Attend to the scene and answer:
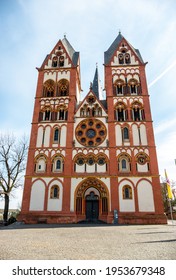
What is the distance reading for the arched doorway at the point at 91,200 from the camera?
2077 centimetres

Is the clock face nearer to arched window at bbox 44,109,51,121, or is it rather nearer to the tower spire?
arched window at bbox 44,109,51,121

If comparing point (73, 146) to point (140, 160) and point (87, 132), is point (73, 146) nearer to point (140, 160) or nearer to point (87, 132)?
point (87, 132)

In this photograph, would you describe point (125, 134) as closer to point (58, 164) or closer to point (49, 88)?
point (58, 164)

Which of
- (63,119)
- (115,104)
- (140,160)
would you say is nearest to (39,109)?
(63,119)

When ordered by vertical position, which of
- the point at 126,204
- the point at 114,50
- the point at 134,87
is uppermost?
the point at 114,50

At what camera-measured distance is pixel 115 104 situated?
2567 cm

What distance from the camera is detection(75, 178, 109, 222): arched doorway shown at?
818 inches

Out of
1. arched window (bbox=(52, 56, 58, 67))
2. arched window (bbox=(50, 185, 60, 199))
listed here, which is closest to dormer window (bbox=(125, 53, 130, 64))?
arched window (bbox=(52, 56, 58, 67))

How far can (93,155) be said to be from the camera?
22594mm

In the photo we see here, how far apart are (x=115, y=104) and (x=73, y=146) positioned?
8.34 meters

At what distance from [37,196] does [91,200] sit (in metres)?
6.23

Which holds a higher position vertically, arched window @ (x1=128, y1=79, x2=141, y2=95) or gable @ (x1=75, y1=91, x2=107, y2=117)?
arched window @ (x1=128, y1=79, x2=141, y2=95)

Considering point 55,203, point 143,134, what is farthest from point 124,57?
point 55,203

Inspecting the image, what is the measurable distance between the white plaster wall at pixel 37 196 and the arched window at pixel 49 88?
13111mm
